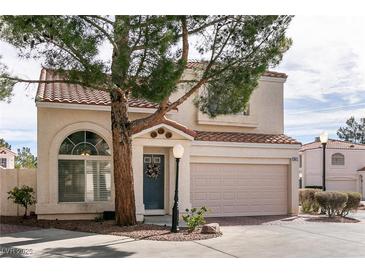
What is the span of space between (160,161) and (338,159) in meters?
26.9

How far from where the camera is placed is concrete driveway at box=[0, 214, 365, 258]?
9344mm

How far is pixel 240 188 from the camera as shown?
16.9m

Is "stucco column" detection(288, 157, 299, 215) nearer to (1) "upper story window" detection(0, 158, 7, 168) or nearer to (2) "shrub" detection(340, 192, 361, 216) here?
(2) "shrub" detection(340, 192, 361, 216)

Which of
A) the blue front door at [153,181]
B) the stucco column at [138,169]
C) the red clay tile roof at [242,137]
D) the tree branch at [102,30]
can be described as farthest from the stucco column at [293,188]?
the tree branch at [102,30]

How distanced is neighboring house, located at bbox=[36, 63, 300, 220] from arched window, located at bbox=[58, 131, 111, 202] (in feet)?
0.10

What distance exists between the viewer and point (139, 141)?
49.4ft

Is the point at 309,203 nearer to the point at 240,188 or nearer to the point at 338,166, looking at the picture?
the point at 240,188

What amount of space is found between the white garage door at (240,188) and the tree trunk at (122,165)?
396 centimetres

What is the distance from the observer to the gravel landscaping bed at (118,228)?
36.6 feet

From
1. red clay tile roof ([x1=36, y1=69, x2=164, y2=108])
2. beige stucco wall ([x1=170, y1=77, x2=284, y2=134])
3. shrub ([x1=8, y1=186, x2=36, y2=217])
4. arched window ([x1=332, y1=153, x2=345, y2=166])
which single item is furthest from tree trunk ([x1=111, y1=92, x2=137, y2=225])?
arched window ([x1=332, y1=153, x2=345, y2=166])

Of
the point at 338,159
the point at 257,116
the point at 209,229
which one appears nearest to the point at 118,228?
the point at 209,229

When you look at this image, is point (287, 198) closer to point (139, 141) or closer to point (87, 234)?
point (139, 141)

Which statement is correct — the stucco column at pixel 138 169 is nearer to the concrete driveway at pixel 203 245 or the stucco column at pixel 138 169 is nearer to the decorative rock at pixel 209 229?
the concrete driveway at pixel 203 245

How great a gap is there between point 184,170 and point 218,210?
2.25 m
